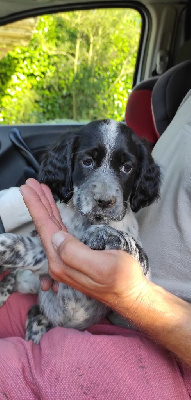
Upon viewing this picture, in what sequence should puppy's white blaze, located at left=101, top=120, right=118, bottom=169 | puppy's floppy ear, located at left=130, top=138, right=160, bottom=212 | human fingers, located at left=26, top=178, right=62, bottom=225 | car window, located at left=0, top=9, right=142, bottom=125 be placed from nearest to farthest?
human fingers, located at left=26, top=178, right=62, bottom=225, puppy's white blaze, located at left=101, top=120, right=118, bottom=169, puppy's floppy ear, located at left=130, top=138, right=160, bottom=212, car window, located at left=0, top=9, right=142, bottom=125

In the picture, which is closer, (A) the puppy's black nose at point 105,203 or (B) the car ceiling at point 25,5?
(A) the puppy's black nose at point 105,203

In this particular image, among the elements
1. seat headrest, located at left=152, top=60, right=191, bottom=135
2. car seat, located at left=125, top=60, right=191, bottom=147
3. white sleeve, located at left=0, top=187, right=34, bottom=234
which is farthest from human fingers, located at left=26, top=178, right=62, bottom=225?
seat headrest, located at left=152, top=60, right=191, bottom=135

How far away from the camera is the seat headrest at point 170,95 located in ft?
8.42

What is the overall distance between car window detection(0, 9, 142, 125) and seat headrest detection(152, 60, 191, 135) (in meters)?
1.10

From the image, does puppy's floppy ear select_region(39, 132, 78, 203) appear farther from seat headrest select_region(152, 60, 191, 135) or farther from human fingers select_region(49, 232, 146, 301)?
seat headrest select_region(152, 60, 191, 135)

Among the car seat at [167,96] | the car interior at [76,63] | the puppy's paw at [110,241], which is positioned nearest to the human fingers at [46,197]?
the puppy's paw at [110,241]

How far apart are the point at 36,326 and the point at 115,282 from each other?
2.15 ft

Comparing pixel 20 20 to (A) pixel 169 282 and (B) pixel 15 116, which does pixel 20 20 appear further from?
(A) pixel 169 282

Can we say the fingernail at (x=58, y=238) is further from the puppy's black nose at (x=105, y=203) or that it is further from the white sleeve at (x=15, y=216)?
the white sleeve at (x=15, y=216)

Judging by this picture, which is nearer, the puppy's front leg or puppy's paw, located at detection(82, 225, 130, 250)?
puppy's paw, located at detection(82, 225, 130, 250)

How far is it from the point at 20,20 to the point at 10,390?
244cm

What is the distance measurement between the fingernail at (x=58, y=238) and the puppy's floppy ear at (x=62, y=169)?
510 mm

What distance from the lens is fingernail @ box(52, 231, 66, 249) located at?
122cm

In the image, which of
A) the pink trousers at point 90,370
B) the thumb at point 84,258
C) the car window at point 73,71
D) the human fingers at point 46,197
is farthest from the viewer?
the car window at point 73,71
